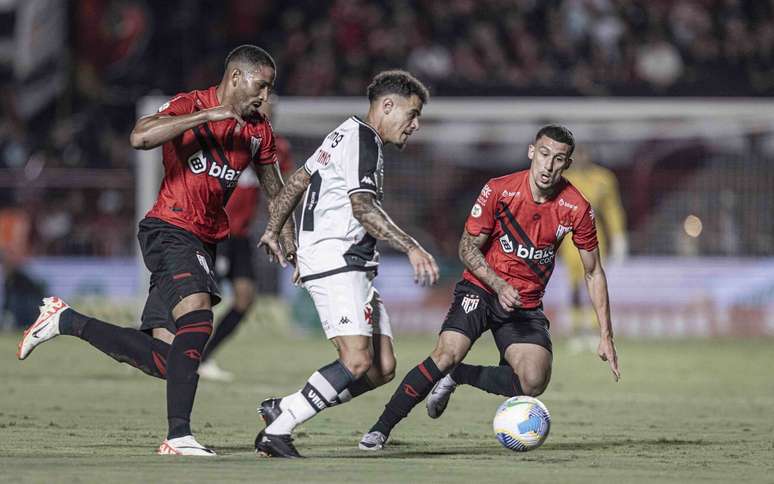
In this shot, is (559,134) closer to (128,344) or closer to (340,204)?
(340,204)

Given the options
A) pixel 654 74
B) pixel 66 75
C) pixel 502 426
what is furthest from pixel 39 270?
pixel 502 426

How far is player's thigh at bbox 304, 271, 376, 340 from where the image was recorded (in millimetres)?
6742

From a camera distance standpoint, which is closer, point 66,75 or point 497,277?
point 497,277

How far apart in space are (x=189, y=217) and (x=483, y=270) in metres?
1.82

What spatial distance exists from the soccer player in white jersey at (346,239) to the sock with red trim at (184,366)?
405 mm

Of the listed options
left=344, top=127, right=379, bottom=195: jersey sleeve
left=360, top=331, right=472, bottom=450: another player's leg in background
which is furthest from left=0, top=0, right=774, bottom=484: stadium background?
left=344, top=127, right=379, bottom=195: jersey sleeve

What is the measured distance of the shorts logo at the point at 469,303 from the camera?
8172 millimetres

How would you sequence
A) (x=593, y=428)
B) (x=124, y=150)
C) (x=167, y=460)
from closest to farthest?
1. (x=167, y=460)
2. (x=593, y=428)
3. (x=124, y=150)

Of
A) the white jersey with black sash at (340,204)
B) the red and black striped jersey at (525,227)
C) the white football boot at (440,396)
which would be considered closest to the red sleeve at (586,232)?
the red and black striped jersey at (525,227)

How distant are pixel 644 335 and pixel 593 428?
9.89 metres

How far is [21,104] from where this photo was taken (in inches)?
823

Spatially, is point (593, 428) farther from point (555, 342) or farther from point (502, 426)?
point (555, 342)

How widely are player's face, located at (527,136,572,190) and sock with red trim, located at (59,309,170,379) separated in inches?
97.9

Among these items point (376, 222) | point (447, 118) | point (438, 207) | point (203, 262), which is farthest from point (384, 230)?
point (438, 207)
